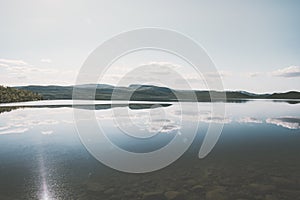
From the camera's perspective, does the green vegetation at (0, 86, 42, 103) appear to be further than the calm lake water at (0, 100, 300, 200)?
Yes

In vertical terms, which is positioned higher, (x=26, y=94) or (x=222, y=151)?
(x=26, y=94)

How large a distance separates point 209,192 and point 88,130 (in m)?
27.7

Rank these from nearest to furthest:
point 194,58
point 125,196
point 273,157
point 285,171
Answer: point 125,196, point 285,171, point 273,157, point 194,58

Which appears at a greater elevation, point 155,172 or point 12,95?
point 12,95

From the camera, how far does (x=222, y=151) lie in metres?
28.2

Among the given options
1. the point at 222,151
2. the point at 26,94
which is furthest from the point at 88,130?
the point at 26,94

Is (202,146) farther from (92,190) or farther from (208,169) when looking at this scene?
(92,190)

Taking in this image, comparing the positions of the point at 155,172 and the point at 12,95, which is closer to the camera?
the point at 155,172

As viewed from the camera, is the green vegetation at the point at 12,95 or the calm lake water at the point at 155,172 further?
the green vegetation at the point at 12,95

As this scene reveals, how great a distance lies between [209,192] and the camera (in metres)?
16.8

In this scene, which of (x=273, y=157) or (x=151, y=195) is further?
(x=273, y=157)

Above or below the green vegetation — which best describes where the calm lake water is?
below

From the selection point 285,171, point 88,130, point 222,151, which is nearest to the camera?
point 285,171

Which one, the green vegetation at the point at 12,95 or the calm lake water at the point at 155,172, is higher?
the green vegetation at the point at 12,95
